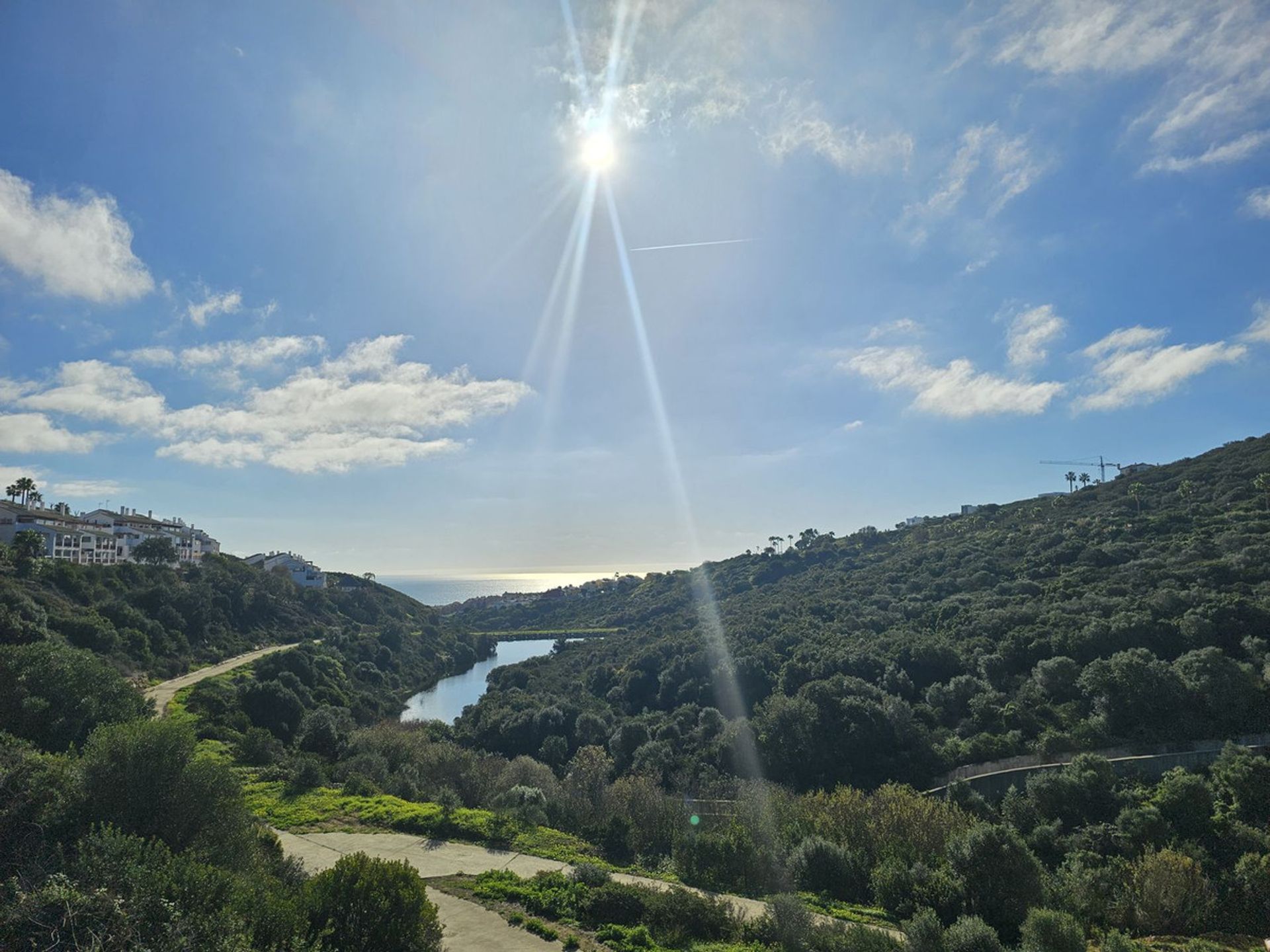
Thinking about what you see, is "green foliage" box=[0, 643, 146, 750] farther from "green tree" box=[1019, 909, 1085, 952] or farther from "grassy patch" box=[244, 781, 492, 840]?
"green tree" box=[1019, 909, 1085, 952]

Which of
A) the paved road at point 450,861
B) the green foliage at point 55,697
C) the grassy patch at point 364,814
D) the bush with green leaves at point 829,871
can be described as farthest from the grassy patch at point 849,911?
the green foliage at point 55,697

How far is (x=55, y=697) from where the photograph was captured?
59.9 feet

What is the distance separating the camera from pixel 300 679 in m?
39.6

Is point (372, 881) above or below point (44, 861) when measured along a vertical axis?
below

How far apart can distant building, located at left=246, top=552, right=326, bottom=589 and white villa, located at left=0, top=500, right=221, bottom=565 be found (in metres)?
7.59

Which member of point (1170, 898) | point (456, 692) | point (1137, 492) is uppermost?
point (1137, 492)

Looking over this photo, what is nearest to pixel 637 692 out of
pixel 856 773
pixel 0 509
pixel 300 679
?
pixel 856 773

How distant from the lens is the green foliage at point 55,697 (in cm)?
1723

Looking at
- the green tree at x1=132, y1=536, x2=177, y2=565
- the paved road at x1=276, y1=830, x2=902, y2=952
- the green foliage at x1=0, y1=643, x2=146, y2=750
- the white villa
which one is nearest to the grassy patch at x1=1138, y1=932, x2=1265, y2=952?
the paved road at x1=276, y1=830, x2=902, y2=952

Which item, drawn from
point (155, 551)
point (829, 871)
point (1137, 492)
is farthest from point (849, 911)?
point (155, 551)

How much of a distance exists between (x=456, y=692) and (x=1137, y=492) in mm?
75012

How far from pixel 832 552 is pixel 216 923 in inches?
3431

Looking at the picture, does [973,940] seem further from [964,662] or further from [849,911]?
[964,662]

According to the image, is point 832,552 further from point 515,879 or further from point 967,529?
point 515,879
